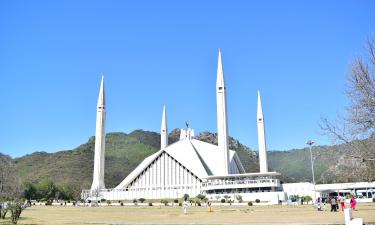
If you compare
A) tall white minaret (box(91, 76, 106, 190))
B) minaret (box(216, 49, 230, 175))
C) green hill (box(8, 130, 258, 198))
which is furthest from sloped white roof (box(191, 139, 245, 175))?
green hill (box(8, 130, 258, 198))

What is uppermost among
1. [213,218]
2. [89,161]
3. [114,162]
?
[114,162]

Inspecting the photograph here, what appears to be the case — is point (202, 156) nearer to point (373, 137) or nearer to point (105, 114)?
point (105, 114)

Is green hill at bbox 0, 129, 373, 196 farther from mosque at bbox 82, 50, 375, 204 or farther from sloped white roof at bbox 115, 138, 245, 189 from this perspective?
sloped white roof at bbox 115, 138, 245, 189

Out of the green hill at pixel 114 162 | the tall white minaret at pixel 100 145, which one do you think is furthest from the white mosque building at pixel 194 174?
the green hill at pixel 114 162

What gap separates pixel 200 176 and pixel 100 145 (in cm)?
1678

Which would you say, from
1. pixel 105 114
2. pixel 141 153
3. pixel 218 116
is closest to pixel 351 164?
pixel 218 116

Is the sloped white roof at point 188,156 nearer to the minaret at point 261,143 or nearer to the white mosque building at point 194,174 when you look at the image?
the white mosque building at point 194,174

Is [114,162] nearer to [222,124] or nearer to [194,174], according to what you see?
[194,174]

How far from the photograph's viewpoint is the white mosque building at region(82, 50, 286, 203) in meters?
52.8

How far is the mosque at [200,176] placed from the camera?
52625mm

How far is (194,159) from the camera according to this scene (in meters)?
67.4

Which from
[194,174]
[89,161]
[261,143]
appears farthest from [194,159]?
[89,161]

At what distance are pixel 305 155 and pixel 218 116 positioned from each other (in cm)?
9977

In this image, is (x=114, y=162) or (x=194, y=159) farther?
(x=114, y=162)
